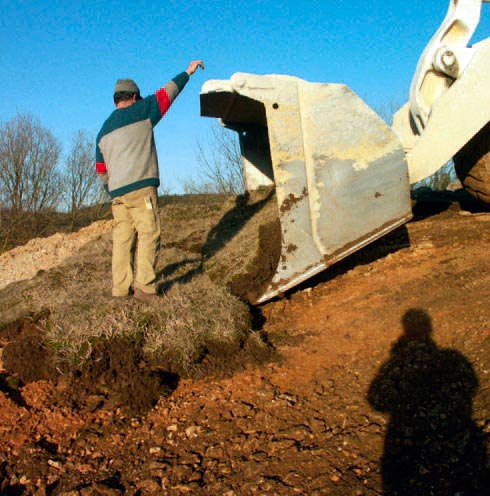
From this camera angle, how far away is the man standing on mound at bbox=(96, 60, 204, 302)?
398 cm

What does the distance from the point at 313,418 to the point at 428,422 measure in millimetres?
549

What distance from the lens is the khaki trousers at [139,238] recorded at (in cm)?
404

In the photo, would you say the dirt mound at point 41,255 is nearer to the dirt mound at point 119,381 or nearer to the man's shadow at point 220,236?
the man's shadow at point 220,236

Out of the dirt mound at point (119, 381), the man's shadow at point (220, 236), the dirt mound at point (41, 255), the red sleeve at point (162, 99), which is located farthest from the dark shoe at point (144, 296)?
the dirt mound at point (41, 255)

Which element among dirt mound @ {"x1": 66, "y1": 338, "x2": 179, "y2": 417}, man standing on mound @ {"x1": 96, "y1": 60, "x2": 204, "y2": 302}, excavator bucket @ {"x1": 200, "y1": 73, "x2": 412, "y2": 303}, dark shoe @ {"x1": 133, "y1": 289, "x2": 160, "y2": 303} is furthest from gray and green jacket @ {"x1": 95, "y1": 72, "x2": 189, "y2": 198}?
dirt mound @ {"x1": 66, "y1": 338, "x2": 179, "y2": 417}

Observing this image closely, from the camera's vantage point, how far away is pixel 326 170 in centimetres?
380

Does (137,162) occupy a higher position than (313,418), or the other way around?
(137,162)

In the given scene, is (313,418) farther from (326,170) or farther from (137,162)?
(137,162)

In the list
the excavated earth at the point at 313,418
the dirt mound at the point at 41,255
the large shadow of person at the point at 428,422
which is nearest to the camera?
the large shadow of person at the point at 428,422

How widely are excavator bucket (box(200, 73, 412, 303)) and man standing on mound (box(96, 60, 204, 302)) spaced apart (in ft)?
1.57

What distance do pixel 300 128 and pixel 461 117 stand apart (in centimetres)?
123

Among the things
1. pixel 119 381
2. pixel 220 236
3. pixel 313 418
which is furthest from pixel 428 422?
pixel 220 236

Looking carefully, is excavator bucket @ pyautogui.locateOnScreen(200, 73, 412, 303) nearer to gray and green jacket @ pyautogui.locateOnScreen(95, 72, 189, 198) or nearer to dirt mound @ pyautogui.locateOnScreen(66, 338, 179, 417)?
gray and green jacket @ pyautogui.locateOnScreen(95, 72, 189, 198)

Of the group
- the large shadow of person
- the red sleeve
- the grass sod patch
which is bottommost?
the large shadow of person
